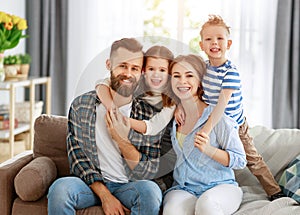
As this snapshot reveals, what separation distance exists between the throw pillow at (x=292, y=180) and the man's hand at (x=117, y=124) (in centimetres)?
78

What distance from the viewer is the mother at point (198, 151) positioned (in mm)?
2281

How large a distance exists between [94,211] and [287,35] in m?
3.27

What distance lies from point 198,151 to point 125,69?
1.62 ft

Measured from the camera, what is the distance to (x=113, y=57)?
2252 mm

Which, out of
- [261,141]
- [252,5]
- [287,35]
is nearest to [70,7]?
[252,5]

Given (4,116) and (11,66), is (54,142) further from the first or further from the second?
(11,66)

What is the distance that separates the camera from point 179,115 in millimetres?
2344

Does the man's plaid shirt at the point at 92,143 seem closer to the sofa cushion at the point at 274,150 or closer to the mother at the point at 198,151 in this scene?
the mother at the point at 198,151

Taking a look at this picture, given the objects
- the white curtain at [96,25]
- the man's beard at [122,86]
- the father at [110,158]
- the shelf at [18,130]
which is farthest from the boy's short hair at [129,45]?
the white curtain at [96,25]

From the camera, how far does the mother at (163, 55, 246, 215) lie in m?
2.28

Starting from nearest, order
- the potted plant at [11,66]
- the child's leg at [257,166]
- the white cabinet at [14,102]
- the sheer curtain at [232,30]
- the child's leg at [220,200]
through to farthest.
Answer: the child's leg at [220,200] < the child's leg at [257,166] < the white cabinet at [14,102] < the potted plant at [11,66] < the sheer curtain at [232,30]

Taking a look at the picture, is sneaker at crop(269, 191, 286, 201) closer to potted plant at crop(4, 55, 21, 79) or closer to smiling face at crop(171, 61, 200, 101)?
smiling face at crop(171, 61, 200, 101)

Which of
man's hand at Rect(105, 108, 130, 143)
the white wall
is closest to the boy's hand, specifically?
man's hand at Rect(105, 108, 130, 143)

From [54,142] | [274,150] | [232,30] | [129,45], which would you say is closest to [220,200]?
[274,150]
